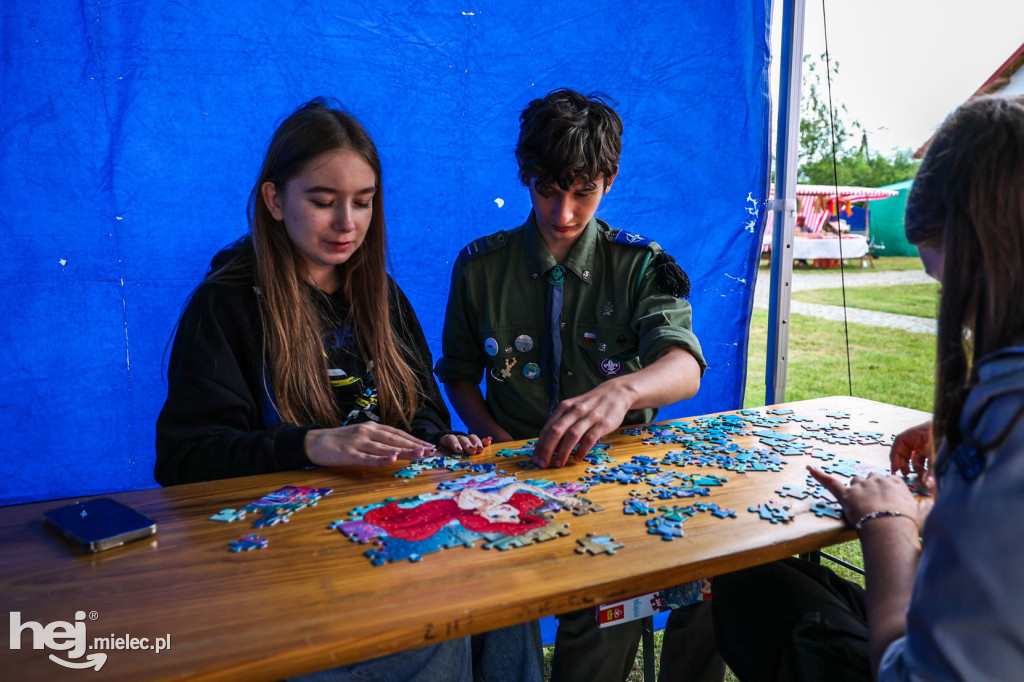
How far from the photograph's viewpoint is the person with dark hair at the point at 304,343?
1931mm

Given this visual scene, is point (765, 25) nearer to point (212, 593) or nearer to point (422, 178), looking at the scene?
point (422, 178)

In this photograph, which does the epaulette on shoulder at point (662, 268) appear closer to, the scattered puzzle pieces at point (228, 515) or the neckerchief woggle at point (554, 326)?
the neckerchief woggle at point (554, 326)

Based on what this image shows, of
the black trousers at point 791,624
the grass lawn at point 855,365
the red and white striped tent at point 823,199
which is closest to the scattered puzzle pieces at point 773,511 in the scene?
the black trousers at point 791,624

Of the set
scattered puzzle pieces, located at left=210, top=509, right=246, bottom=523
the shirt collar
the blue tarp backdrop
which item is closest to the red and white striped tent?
the blue tarp backdrop

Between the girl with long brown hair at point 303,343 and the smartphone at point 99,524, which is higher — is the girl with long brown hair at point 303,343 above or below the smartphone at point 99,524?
above

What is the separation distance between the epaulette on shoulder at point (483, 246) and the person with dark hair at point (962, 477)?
1725mm

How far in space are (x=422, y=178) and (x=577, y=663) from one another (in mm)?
1993

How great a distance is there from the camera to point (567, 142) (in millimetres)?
2430

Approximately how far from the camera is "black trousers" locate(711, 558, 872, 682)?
1473 mm

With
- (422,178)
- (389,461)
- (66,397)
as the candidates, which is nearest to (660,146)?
(422,178)

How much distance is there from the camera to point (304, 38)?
105 inches

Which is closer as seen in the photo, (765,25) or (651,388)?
(651,388)

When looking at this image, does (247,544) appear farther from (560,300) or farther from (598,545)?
(560,300)

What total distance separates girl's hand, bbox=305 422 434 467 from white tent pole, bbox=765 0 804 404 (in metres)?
2.15
